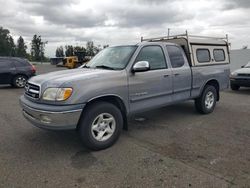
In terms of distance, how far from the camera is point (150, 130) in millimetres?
5117

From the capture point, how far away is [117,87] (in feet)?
13.6

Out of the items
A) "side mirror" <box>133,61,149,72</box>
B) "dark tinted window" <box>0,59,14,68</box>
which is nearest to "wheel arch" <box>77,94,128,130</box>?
"side mirror" <box>133,61,149,72</box>

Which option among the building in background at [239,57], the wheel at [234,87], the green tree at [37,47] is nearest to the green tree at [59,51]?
the green tree at [37,47]

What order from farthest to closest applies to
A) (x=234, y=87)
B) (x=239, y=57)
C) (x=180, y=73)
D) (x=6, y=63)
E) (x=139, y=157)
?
(x=239, y=57)
(x=6, y=63)
(x=234, y=87)
(x=180, y=73)
(x=139, y=157)

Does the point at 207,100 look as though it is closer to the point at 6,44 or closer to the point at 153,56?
the point at 153,56

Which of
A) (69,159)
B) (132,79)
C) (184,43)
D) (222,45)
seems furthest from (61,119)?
(222,45)

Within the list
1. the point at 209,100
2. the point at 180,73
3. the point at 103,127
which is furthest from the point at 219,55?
the point at 103,127

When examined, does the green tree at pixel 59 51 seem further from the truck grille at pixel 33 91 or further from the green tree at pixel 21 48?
the truck grille at pixel 33 91

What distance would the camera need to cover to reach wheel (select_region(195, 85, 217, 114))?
6.21m

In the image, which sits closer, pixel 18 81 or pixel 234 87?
pixel 234 87

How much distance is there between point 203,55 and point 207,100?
4.06ft

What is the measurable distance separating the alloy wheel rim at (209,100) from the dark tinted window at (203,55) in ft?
2.96

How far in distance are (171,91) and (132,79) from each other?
4.10ft

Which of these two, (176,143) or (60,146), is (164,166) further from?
(60,146)
